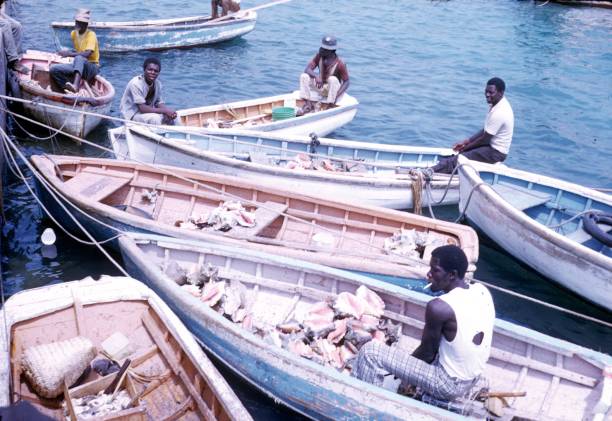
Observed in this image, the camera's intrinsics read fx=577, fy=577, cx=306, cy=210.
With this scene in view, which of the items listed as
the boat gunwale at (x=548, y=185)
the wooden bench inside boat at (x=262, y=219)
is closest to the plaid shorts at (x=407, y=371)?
the wooden bench inside boat at (x=262, y=219)

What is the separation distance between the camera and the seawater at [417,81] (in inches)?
358

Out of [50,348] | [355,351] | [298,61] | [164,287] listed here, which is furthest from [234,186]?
[298,61]

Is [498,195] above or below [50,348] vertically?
above

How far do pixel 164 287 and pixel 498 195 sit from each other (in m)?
5.64

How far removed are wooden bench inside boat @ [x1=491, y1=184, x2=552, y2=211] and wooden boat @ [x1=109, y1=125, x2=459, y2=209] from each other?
42.3 inches

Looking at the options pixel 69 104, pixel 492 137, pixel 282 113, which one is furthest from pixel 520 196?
pixel 69 104

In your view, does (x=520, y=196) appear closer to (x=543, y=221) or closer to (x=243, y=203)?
(x=543, y=221)

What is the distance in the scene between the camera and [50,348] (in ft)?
18.2

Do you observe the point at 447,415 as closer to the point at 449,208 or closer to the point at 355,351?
the point at 355,351

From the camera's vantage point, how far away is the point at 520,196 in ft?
32.1

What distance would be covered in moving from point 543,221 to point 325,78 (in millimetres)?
5783

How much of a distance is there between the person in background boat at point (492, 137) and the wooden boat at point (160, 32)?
11.5m

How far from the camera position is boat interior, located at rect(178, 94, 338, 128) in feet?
39.1

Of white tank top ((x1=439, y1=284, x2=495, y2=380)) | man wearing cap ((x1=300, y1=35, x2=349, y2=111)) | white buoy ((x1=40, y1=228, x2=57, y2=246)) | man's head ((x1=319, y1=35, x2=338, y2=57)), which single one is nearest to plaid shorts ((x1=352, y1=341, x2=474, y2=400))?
white tank top ((x1=439, y1=284, x2=495, y2=380))
